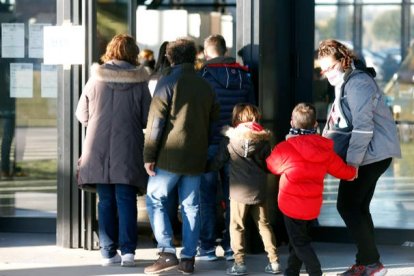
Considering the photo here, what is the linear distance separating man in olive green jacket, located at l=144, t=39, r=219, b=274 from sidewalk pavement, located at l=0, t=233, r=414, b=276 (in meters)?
0.30

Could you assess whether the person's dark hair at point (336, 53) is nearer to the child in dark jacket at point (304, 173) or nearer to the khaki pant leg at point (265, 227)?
the child in dark jacket at point (304, 173)

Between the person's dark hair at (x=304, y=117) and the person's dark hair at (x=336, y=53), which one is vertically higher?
the person's dark hair at (x=336, y=53)

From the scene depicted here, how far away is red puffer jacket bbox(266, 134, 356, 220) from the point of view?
6.96 metres

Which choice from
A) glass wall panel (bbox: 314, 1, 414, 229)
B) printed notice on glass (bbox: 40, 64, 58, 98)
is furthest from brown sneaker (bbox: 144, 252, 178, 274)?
printed notice on glass (bbox: 40, 64, 58, 98)

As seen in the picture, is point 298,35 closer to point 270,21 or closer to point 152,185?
point 270,21

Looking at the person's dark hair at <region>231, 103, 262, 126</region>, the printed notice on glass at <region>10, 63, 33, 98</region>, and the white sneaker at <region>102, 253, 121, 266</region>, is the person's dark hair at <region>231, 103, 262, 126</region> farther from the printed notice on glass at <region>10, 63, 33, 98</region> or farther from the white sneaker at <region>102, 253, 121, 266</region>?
the printed notice on glass at <region>10, 63, 33, 98</region>

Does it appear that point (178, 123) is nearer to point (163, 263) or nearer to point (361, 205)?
point (163, 263)

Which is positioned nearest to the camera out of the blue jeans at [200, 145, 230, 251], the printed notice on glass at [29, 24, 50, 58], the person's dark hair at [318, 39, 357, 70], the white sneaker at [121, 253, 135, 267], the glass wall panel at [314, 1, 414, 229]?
the person's dark hair at [318, 39, 357, 70]

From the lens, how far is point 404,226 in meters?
8.75

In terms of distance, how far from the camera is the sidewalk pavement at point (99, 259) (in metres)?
7.80

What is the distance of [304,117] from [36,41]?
3.16 meters

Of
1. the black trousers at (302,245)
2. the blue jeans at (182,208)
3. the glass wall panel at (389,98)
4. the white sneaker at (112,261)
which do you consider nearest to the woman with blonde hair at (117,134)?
the white sneaker at (112,261)

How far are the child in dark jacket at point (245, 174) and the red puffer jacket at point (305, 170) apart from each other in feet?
1.40

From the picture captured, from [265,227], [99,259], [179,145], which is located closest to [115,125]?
[179,145]
